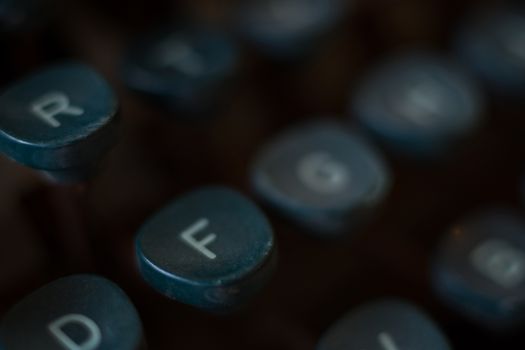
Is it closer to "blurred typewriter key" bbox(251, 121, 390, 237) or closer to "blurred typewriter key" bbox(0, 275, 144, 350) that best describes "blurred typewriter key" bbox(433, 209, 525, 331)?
"blurred typewriter key" bbox(251, 121, 390, 237)

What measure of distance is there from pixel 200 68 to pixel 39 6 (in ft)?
0.66

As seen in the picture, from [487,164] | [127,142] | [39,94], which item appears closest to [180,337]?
[127,142]

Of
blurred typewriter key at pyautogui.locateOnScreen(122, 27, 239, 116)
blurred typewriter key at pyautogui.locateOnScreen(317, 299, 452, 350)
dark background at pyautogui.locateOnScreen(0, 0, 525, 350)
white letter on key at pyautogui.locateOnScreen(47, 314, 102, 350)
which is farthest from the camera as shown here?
dark background at pyautogui.locateOnScreen(0, 0, 525, 350)

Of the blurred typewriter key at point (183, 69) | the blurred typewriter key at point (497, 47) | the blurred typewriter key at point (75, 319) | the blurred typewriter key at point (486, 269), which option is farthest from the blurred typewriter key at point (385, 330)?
the blurred typewriter key at point (497, 47)

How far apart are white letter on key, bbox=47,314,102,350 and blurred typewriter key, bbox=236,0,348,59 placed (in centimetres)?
52

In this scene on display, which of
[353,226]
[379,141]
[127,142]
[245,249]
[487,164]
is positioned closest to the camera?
[245,249]

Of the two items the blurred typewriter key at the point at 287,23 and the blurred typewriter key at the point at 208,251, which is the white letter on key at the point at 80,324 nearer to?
the blurred typewriter key at the point at 208,251

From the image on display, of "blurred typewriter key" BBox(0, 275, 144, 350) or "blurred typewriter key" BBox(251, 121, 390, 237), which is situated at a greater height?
"blurred typewriter key" BBox(251, 121, 390, 237)

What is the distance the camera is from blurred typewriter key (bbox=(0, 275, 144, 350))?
2.35 ft

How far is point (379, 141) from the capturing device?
3.50 feet

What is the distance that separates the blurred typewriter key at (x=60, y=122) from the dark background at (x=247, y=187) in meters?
0.13

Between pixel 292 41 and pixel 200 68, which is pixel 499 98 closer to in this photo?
pixel 292 41

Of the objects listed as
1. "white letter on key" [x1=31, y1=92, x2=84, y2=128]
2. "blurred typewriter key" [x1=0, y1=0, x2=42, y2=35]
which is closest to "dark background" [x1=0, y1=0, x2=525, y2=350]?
"blurred typewriter key" [x1=0, y1=0, x2=42, y2=35]

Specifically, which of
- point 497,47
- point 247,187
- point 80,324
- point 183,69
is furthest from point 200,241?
point 497,47
